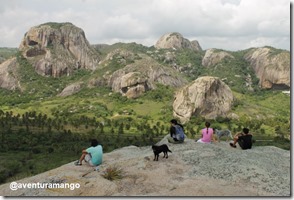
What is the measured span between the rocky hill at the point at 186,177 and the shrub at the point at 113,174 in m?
0.27

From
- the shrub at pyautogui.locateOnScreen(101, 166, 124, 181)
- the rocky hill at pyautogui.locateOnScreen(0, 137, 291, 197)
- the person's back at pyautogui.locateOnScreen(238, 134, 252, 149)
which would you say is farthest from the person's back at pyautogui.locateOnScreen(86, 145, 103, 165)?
the person's back at pyautogui.locateOnScreen(238, 134, 252, 149)

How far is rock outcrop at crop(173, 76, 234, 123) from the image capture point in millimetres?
153125

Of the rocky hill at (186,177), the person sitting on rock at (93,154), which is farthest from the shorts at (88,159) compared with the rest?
the rocky hill at (186,177)

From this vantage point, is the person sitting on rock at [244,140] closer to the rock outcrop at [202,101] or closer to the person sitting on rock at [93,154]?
the person sitting on rock at [93,154]

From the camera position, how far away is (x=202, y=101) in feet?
508

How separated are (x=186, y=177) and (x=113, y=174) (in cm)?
413

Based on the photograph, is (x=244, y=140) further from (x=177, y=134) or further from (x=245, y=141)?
(x=177, y=134)

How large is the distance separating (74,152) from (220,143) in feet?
202

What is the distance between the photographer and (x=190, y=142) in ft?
86.6

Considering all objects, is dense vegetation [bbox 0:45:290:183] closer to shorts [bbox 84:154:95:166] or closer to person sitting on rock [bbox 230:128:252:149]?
shorts [bbox 84:154:95:166]

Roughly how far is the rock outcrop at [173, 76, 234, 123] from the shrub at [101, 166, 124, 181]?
131 m


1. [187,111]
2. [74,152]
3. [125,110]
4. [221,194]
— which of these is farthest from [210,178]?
[125,110]

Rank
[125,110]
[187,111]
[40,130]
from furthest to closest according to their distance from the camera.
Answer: [125,110]
[187,111]
[40,130]

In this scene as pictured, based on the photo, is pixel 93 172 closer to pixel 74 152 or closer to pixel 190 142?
pixel 190 142
